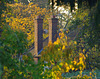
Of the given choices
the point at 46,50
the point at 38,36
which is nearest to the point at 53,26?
the point at 38,36

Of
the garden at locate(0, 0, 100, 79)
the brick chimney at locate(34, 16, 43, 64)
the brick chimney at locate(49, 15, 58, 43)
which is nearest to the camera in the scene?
the garden at locate(0, 0, 100, 79)

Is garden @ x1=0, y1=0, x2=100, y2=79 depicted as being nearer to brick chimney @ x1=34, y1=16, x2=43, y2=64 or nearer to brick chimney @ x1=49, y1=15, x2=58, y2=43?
brick chimney @ x1=49, y1=15, x2=58, y2=43

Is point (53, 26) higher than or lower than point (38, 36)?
higher

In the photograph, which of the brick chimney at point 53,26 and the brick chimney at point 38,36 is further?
the brick chimney at point 38,36

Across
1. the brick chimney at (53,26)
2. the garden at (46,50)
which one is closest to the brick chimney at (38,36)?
the brick chimney at (53,26)

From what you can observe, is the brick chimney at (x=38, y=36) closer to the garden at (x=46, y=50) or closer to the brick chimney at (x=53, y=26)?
the brick chimney at (x=53, y=26)

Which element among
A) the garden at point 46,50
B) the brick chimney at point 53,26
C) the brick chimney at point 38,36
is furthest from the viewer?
the brick chimney at point 38,36

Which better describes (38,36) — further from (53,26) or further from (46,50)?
(46,50)

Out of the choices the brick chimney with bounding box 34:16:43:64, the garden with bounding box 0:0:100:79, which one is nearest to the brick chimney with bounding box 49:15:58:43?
the brick chimney with bounding box 34:16:43:64

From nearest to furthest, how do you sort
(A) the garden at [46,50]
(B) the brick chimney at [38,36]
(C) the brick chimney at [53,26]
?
(A) the garden at [46,50], (C) the brick chimney at [53,26], (B) the brick chimney at [38,36]

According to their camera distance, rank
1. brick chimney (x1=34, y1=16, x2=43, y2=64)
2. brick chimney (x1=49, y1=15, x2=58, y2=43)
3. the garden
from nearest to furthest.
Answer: the garden → brick chimney (x1=49, y1=15, x2=58, y2=43) → brick chimney (x1=34, y1=16, x2=43, y2=64)

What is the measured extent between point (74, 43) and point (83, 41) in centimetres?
57

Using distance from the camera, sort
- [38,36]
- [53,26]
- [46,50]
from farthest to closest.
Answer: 1. [38,36]
2. [53,26]
3. [46,50]

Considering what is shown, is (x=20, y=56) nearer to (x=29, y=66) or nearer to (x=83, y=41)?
(x=29, y=66)
